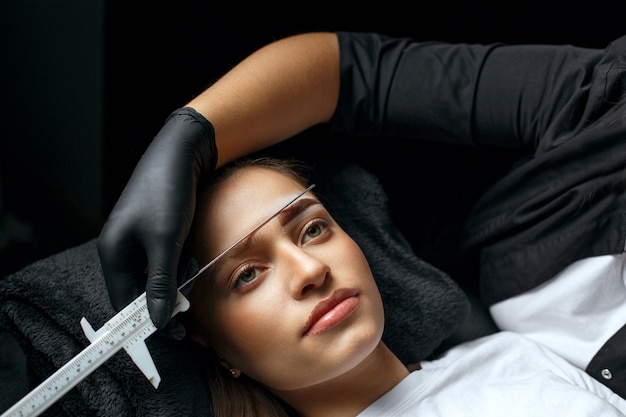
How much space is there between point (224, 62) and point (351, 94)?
0.35m

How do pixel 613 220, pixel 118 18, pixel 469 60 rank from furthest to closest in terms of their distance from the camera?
pixel 118 18, pixel 469 60, pixel 613 220

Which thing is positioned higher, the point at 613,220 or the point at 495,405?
the point at 613,220

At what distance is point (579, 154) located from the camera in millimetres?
1362

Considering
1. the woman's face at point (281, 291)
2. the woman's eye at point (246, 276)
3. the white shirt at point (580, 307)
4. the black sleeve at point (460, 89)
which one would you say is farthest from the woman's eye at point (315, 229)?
the white shirt at point (580, 307)

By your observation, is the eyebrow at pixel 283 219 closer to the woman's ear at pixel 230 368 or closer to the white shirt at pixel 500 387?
the woman's ear at pixel 230 368

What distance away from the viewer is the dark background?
1.66 meters

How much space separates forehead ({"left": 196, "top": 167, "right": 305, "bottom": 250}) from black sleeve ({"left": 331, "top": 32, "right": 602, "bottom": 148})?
31 centimetres

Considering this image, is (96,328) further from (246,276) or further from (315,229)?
(315,229)

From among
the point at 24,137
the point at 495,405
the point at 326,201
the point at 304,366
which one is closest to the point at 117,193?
the point at 24,137

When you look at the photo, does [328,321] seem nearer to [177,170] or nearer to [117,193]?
[177,170]

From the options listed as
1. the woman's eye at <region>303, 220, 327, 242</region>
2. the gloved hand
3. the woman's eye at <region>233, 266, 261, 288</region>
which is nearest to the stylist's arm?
the gloved hand

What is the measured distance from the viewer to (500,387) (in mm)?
1310

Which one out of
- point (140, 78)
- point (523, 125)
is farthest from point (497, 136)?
point (140, 78)

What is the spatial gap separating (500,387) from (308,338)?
39cm
